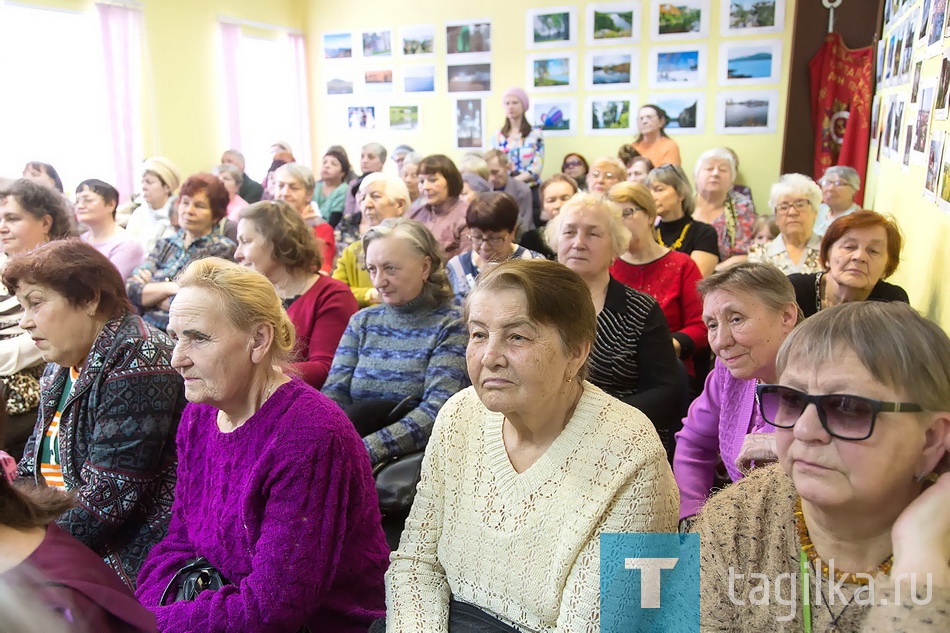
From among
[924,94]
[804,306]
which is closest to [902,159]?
[924,94]

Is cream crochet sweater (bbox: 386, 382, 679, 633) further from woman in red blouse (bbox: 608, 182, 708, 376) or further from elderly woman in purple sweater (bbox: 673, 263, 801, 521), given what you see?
woman in red blouse (bbox: 608, 182, 708, 376)

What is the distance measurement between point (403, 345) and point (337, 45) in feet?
27.0

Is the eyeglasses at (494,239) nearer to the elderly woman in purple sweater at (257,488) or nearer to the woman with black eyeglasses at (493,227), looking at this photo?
the woman with black eyeglasses at (493,227)

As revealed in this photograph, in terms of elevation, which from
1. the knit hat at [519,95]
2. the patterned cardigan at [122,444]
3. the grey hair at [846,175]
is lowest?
the patterned cardigan at [122,444]

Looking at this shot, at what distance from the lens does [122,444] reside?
2.08m

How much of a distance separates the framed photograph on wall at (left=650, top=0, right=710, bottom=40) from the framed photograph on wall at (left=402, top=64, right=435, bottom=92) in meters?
2.79

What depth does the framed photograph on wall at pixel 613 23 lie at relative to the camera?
28.4 feet

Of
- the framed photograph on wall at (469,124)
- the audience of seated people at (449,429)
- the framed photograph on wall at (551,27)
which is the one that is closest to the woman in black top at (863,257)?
the audience of seated people at (449,429)

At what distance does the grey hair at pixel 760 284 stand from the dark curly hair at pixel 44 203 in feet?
9.88

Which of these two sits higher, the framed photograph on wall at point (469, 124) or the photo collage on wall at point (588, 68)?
the photo collage on wall at point (588, 68)

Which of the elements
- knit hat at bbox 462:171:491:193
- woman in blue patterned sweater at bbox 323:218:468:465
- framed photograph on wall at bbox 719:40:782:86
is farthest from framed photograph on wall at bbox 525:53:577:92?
woman in blue patterned sweater at bbox 323:218:468:465

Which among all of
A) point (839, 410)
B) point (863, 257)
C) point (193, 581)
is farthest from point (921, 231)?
point (193, 581)

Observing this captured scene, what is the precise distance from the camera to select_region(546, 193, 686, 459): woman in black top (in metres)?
2.61

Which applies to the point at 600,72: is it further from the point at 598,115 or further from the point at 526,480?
the point at 526,480
